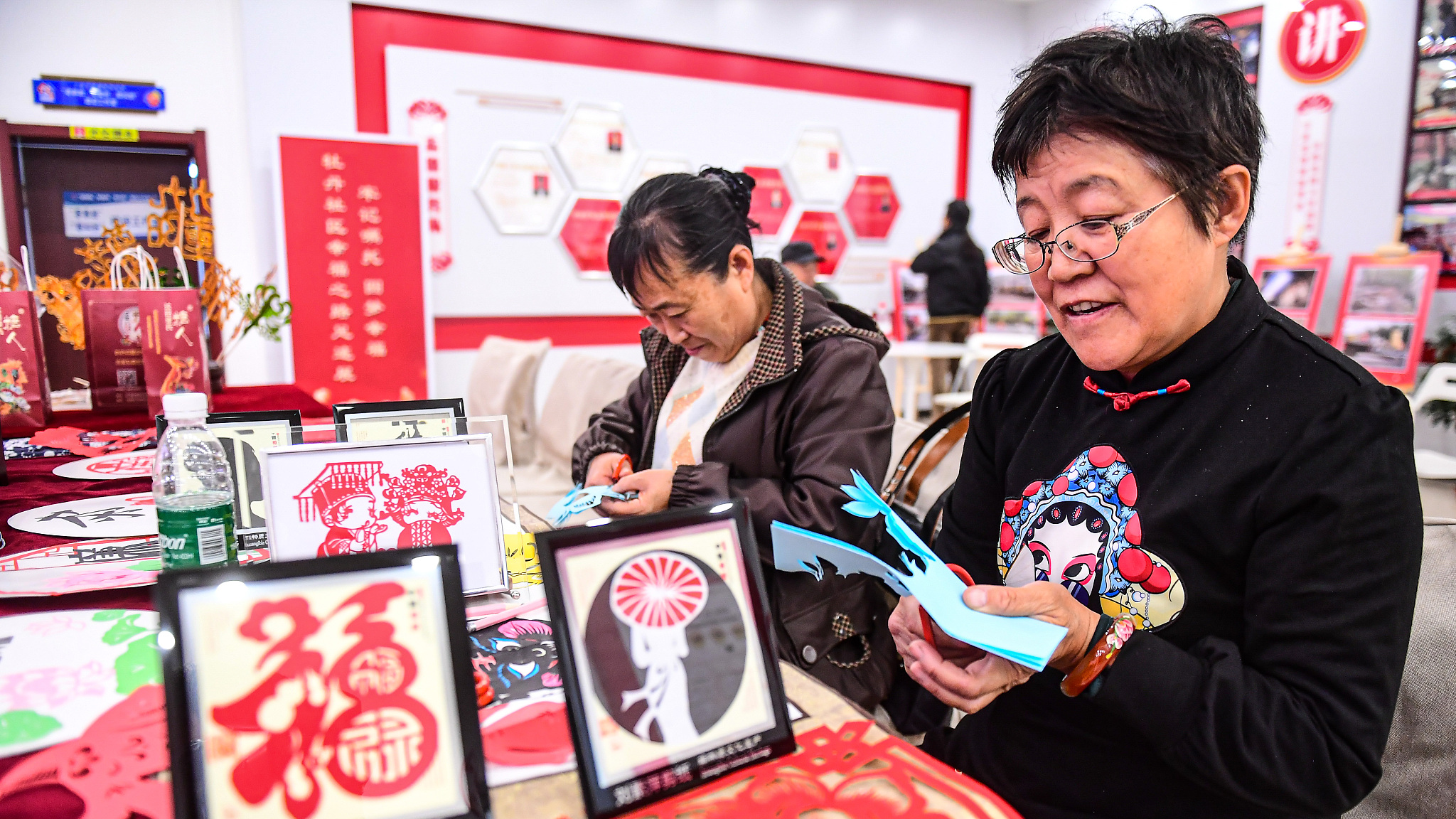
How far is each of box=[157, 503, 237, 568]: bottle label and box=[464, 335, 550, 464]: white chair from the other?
2094mm

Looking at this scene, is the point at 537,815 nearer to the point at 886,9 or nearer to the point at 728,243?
the point at 728,243

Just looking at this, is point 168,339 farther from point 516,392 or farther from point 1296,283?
point 1296,283

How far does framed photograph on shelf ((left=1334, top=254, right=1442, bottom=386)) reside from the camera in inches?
177

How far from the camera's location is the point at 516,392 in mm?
3145

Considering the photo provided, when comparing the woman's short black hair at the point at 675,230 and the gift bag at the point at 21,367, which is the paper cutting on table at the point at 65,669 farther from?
the gift bag at the point at 21,367

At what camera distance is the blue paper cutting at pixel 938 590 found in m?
0.61

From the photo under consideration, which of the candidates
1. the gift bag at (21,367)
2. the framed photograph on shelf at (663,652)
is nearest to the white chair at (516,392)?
the gift bag at (21,367)

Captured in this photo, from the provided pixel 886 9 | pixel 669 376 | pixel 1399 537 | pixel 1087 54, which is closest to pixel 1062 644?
pixel 1399 537

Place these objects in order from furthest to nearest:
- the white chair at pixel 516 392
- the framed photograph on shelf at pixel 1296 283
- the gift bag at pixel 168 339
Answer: the framed photograph on shelf at pixel 1296 283 → the white chair at pixel 516 392 → the gift bag at pixel 168 339

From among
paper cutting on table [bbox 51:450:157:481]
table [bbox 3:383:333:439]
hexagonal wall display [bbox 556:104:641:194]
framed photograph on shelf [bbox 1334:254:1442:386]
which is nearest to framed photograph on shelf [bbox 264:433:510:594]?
paper cutting on table [bbox 51:450:157:481]

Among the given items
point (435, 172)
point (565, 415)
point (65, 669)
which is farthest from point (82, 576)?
point (435, 172)

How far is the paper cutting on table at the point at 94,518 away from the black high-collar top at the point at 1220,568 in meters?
1.19

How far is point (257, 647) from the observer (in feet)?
1.79

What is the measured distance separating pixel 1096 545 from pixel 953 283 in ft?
17.8
